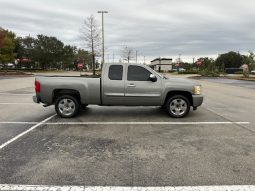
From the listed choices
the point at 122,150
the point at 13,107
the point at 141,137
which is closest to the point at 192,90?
the point at 141,137

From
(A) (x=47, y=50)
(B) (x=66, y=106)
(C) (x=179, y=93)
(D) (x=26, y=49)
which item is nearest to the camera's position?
(B) (x=66, y=106)

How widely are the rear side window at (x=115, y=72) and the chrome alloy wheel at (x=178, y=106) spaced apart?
1837mm

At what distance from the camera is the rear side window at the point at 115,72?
27.6 feet

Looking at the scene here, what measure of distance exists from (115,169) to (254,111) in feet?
24.2

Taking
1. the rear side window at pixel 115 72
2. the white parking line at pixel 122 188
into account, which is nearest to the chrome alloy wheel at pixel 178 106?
the rear side window at pixel 115 72

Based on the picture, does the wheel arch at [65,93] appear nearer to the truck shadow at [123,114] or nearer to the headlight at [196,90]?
the truck shadow at [123,114]

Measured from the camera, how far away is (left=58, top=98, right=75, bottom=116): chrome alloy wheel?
8.37 meters

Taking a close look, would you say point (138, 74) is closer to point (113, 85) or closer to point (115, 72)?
point (115, 72)

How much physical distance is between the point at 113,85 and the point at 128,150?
133 inches

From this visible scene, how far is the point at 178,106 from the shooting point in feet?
27.6

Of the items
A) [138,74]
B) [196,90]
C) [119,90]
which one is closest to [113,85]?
[119,90]

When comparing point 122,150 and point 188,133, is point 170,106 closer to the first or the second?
point 188,133

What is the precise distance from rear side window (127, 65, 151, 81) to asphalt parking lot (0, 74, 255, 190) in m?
1.24

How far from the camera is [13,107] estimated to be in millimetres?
10500
